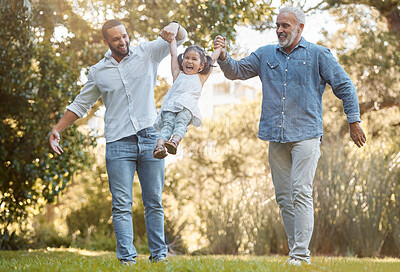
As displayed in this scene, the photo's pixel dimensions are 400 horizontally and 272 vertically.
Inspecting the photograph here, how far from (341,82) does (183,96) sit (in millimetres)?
1301

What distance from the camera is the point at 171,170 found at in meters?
10.8

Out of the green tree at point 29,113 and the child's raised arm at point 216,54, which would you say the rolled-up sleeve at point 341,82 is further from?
the green tree at point 29,113

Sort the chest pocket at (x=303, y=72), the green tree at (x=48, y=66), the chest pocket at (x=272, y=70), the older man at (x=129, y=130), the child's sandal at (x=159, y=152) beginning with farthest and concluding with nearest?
the green tree at (x=48, y=66) → the chest pocket at (x=272, y=70) → the chest pocket at (x=303, y=72) → the older man at (x=129, y=130) → the child's sandal at (x=159, y=152)

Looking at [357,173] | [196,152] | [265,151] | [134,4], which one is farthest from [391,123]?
[134,4]

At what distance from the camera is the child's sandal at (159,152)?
4115 mm

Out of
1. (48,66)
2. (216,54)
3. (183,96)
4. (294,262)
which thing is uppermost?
(48,66)

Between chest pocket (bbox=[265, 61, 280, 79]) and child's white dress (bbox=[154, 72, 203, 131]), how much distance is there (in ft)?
1.96

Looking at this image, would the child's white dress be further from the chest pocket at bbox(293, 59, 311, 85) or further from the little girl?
the chest pocket at bbox(293, 59, 311, 85)

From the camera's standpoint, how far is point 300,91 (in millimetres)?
4438

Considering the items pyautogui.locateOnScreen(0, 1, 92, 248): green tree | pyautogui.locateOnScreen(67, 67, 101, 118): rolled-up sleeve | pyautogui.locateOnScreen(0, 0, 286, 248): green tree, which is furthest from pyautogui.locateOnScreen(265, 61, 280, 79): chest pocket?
pyautogui.locateOnScreen(0, 1, 92, 248): green tree

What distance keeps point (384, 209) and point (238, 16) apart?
3699 millimetres

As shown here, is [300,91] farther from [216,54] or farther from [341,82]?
[216,54]

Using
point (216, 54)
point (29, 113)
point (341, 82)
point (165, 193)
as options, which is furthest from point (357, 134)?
point (165, 193)

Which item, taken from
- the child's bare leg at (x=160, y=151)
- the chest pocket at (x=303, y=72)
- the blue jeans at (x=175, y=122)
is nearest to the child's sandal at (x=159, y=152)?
the child's bare leg at (x=160, y=151)
